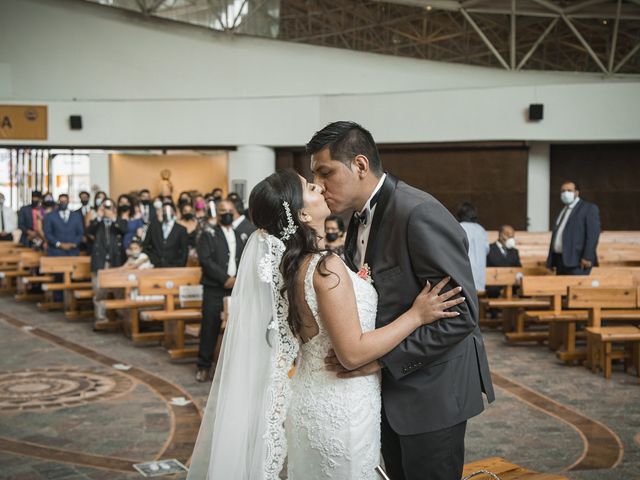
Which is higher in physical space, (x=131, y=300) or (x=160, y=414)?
(x=131, y=300)

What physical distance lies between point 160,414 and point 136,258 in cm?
508

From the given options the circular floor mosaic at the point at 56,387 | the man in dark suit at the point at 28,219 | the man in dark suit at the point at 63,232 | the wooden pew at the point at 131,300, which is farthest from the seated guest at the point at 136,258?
the man in dark suit at the point at 28,219

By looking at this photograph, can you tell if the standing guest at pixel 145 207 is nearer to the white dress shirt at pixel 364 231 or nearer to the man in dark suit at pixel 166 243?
the man in dark suit at pixel 166 243

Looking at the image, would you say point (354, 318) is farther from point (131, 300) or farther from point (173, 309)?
point (131, 300)

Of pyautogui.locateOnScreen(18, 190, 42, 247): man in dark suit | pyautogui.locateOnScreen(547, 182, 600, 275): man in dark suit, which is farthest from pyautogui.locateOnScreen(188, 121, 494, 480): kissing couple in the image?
pyautogui.locateOnScreen(18, 190, 42, 247): man in dark suit

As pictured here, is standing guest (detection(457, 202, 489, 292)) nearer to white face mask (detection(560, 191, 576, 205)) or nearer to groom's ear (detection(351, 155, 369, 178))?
white face mask (detection(560, 191, 576, 205))

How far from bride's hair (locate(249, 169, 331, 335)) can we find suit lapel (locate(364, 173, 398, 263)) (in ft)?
0.66

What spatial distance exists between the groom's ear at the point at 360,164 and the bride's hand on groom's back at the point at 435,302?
461mm

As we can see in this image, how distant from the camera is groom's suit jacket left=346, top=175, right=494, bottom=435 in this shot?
2.68 metres

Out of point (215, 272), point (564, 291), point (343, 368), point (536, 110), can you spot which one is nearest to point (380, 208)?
point (343, 368)

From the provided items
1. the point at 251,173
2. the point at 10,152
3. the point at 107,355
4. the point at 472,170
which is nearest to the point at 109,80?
the point at 10,152

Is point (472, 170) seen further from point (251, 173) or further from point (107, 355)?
point (107, 355)

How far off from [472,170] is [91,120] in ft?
28.6

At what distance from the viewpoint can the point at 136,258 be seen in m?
11.5
